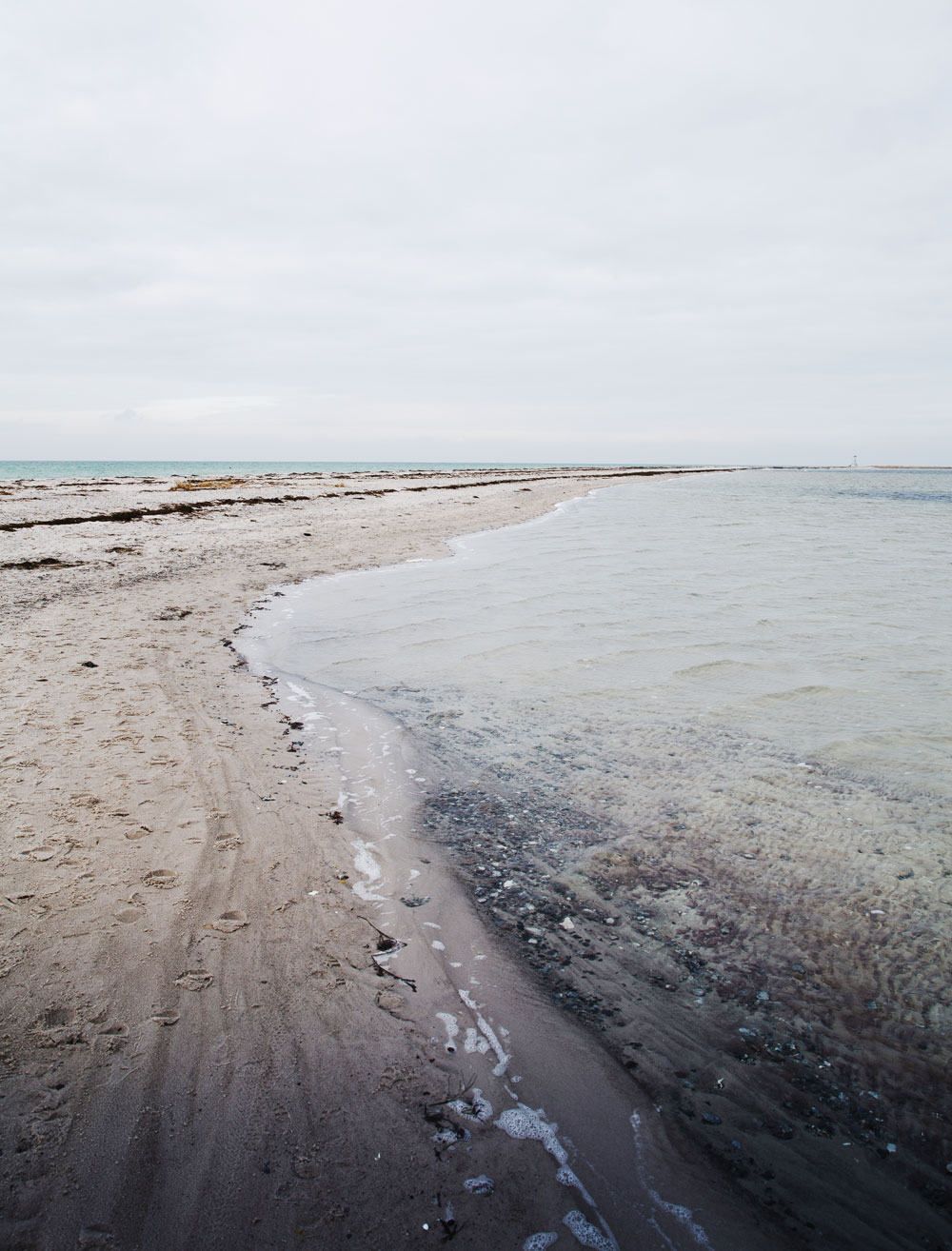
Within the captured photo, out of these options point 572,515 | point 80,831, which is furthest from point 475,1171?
point 572,515

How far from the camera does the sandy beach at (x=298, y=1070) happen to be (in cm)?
196

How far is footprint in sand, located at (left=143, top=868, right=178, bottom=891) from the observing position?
333 cm

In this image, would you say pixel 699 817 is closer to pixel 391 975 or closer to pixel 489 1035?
pixel 489 1035

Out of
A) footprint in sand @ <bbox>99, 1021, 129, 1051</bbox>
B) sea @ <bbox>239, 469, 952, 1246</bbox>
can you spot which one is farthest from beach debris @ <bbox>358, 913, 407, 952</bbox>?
footprint in sand @ <bbox>99, 1021, 129, 1051</bbox>

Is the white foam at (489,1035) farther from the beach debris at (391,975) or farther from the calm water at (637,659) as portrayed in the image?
the calm water at (637,659)

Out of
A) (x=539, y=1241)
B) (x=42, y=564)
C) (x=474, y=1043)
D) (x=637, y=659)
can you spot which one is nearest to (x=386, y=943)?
(x=474, y=1043)

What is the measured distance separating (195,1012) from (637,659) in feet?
19.1

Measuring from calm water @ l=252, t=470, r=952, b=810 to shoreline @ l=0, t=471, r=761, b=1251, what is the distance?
1674mm

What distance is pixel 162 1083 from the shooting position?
229 centimetres

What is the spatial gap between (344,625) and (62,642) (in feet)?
10.9

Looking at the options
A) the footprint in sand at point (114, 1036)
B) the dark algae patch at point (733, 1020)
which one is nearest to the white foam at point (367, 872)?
the dark algae patch at point (733, 1020)

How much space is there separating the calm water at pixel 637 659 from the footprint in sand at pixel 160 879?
6.59 ft

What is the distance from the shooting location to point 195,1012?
2.60 metres

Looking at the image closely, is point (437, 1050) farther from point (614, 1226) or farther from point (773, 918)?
point (773, 918)
